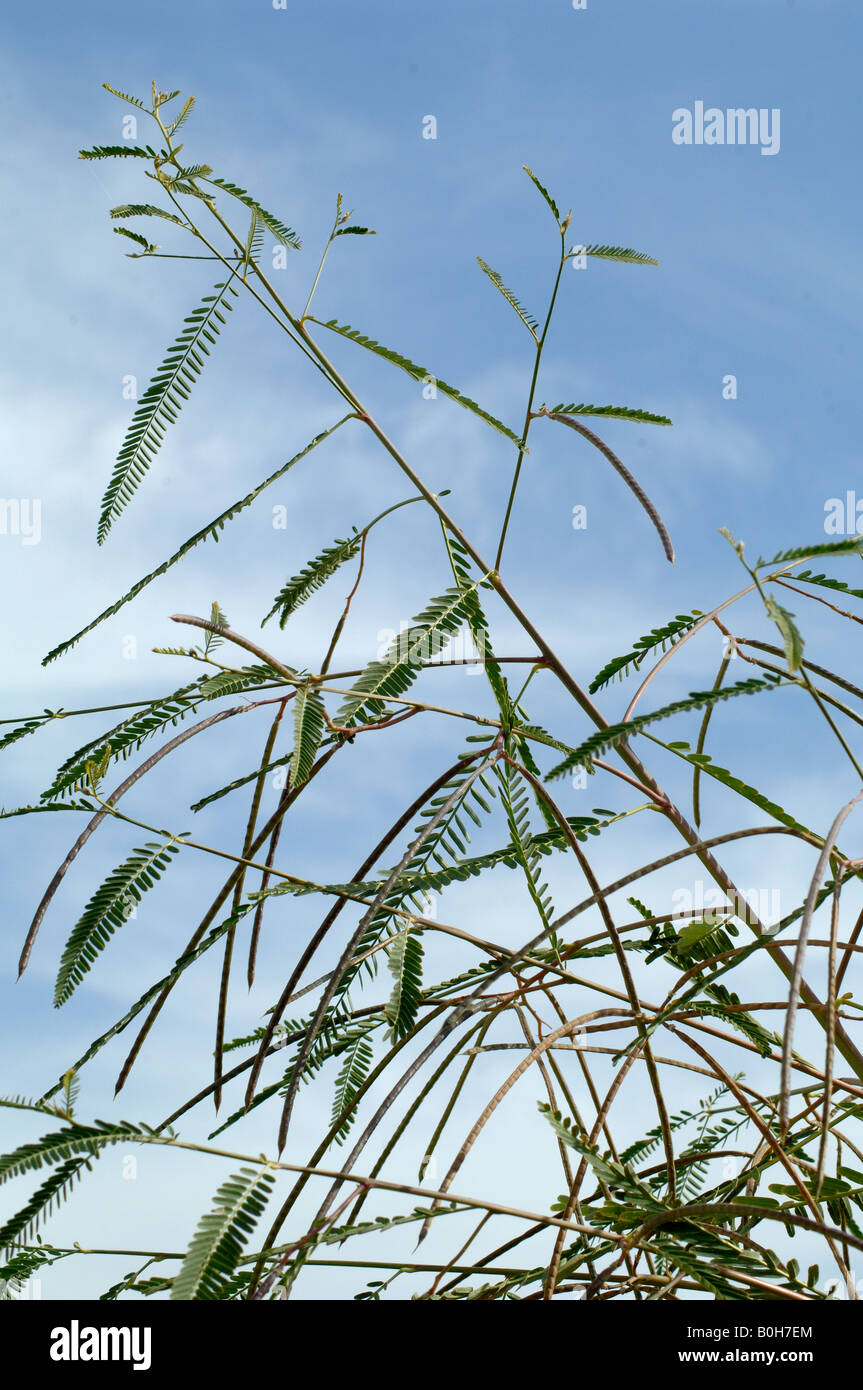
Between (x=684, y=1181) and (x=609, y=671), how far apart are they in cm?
70

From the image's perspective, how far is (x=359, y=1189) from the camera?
0.81 m

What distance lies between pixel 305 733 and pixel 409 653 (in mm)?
115

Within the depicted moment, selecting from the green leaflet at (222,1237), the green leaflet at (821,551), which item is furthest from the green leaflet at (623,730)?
the green leaflet at (222,1237)

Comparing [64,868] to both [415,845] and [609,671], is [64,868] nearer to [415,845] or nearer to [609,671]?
[415,845]

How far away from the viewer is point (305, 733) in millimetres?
977

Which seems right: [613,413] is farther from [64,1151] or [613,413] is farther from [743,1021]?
[64,1151]

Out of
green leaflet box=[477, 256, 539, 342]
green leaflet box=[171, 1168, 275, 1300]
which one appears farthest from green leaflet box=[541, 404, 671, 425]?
green leaflet box=[171, 1168, 275, 1300]

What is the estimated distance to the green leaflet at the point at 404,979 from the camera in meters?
0.97

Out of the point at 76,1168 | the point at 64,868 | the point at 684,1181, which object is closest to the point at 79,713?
the point at 64,868

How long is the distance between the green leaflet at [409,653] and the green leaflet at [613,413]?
318 mm

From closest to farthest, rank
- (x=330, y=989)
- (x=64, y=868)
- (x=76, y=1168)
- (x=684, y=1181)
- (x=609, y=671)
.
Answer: (x=76, y=1168) < (x=330, y=989) < (x=64, y=868) < (x=609, y=671) < (x=684, y=1181)

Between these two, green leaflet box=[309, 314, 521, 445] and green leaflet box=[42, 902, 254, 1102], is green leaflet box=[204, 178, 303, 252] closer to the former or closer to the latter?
green leaflet box=[309, 314, 521, 445]

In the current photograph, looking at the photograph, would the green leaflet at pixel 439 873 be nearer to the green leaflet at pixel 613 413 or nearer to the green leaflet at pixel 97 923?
the green leaflet at pixel 97 923

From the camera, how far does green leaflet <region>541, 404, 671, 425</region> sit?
1204mm
